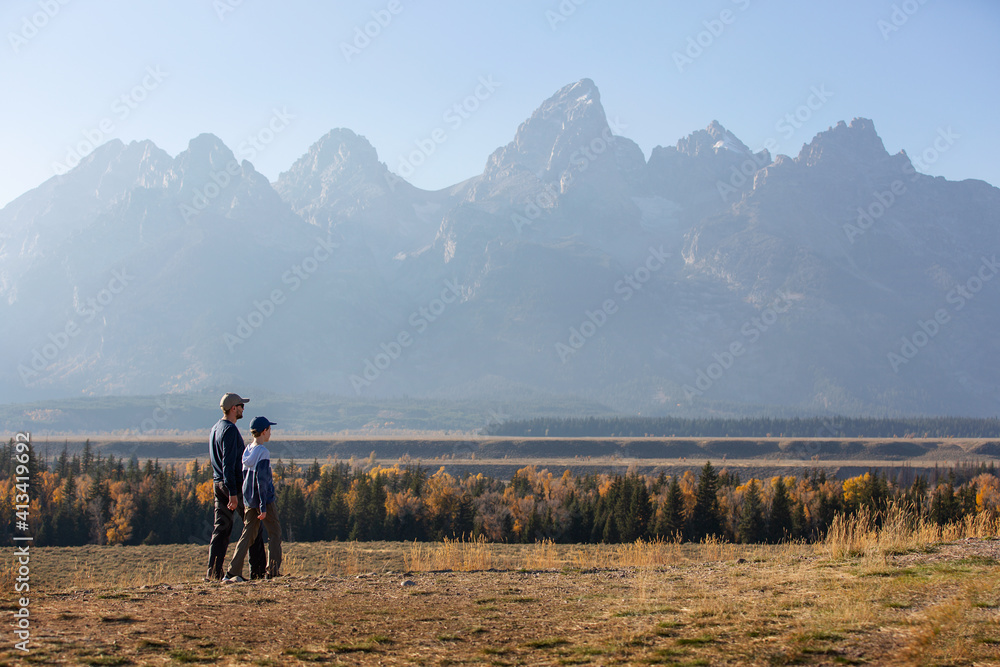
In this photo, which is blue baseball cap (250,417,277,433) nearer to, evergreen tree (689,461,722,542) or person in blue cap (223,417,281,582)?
person in blue cap (223,417,281,582)

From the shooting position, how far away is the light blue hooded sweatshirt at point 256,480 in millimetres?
12344

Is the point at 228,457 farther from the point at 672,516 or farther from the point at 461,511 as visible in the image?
the point at 461,511

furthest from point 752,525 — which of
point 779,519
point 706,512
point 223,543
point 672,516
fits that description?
point 223,543

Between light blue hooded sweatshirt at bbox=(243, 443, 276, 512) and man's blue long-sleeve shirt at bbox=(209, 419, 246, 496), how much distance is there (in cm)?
18

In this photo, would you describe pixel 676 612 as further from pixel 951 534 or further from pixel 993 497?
pixel 993 497

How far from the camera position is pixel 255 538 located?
1314cm

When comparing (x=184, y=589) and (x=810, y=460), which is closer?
(x=184, y=589)

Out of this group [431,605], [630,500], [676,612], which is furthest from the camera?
[630,500]

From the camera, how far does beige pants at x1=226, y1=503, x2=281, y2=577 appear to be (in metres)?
12.5


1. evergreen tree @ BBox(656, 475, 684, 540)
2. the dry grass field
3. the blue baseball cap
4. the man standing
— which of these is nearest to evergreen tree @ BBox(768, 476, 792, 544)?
evergreen tree @ BBox(656, 475, 684, 540)

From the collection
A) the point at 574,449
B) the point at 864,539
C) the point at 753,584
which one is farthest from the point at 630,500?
the point at 574,449

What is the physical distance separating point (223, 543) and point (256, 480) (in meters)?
1.65

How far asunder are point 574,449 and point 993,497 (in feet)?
405

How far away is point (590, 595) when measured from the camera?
1262cm
